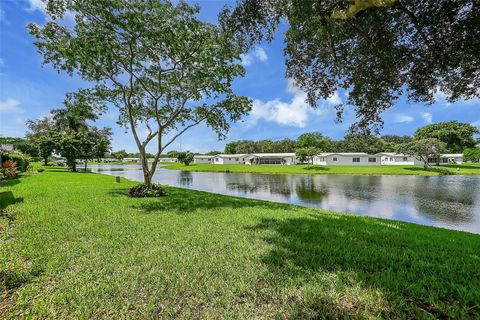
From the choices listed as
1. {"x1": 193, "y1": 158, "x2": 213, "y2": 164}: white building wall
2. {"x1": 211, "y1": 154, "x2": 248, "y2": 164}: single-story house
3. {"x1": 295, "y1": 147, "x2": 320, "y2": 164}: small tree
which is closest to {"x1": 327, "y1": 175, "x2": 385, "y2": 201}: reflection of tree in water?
{"x1": 295, "y1": 147, "x2": 320, "y2": 164}: small tree

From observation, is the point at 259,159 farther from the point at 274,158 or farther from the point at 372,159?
the point at 372,159

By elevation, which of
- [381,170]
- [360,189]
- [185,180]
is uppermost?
[381,170]

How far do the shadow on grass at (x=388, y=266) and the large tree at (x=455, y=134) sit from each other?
73.8 m

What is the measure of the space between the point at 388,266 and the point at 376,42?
5.58m

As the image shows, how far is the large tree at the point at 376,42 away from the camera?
5.19m

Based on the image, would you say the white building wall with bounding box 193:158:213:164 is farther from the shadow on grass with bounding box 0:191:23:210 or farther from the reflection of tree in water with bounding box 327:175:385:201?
the shadow on grass with bounding box 0:191:23:210

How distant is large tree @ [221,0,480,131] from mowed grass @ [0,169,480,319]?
4.07m

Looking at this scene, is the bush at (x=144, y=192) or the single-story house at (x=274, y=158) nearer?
the bush at (x=144, y=192)

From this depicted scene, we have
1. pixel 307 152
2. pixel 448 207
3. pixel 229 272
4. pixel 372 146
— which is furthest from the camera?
pixel 307 152

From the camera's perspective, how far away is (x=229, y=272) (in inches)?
137

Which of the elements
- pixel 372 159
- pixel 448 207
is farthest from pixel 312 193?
pixel 372 159

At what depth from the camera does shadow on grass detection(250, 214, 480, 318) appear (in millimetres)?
2701

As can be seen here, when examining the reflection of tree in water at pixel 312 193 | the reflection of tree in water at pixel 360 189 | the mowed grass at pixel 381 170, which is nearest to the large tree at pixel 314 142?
the mowed grass at pixel 381 170

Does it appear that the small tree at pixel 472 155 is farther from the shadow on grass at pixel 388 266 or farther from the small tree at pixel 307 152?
the shadow on grass at pixel 388 266
